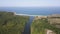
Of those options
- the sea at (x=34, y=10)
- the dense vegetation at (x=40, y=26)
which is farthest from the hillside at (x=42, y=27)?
the sea at (x=34, y=10)

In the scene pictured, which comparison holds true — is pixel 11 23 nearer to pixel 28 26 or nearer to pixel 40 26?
pixel 28 26

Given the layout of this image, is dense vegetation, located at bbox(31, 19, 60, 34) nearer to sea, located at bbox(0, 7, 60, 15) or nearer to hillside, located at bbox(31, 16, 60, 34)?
hillside, located at bbox(31, 16, 60, 34)

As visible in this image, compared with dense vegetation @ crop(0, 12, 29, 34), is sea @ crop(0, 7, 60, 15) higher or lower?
higher

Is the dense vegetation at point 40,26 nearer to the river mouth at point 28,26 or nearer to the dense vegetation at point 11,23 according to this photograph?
the river mouth at point 28,26

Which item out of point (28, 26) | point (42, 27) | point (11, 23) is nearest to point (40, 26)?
point (42, 27)

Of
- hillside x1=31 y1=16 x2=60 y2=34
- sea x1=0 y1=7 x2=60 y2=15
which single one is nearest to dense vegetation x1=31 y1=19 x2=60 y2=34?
hillside x1=31 y1=16 x2=60 y2=34

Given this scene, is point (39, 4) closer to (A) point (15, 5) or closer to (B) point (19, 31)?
(A) point (15, 5)

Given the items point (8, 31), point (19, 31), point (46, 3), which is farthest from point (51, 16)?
point (8, 31)
